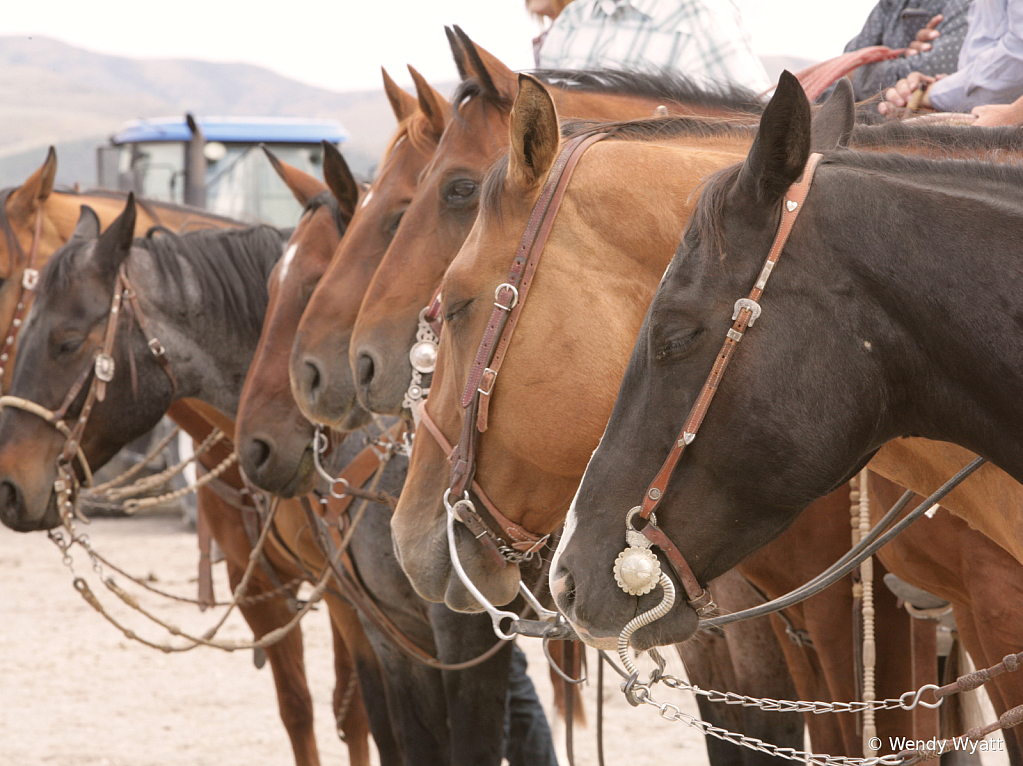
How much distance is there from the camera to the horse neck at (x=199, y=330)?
3.82 m

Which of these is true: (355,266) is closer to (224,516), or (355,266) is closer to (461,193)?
(461,193)

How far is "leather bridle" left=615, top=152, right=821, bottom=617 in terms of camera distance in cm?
130

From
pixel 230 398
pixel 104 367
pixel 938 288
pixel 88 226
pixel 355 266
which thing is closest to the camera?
pixel 938 288

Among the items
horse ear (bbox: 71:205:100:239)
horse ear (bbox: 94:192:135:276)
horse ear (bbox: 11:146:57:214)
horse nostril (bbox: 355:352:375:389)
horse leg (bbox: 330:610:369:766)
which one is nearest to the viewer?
horse nostril (bbox: 355:352:375:389)

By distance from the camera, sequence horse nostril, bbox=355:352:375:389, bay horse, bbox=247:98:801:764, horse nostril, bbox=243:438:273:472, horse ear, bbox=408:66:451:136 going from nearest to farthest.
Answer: horse nostril, bbox=355:352:375:389, horse ear, bbox=408:66:451:136, bay horse, bbox=247:98:801:764, horse nostril, bbox=243:438:273:472

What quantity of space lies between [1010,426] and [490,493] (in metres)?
0.91

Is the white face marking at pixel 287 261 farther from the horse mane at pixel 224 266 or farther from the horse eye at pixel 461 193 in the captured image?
the horse eye at pixel 461 193

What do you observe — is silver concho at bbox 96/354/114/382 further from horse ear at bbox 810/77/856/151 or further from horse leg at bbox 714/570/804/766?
horse ear at bbox 810/77/856/151

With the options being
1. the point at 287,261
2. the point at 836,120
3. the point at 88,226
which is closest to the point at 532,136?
the point at 836,120

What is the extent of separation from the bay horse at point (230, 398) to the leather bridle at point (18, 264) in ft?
2.33

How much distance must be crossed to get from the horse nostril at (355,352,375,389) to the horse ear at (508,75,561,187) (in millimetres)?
768

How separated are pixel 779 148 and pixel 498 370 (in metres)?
0.68

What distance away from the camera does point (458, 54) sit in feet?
8.21

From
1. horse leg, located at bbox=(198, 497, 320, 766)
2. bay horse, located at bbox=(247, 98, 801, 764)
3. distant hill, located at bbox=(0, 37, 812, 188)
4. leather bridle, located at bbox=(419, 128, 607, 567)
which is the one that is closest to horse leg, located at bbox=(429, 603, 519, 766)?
bay horse, located at bbox=(247, 98, 801, 764)
